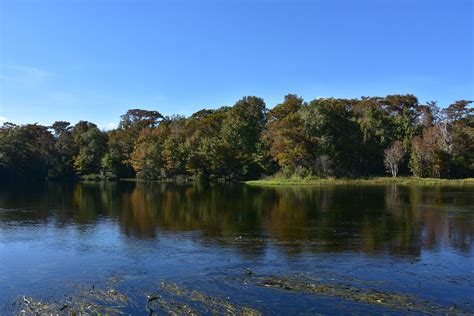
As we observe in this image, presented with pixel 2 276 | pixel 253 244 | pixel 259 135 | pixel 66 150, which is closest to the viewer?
pixel 2 276

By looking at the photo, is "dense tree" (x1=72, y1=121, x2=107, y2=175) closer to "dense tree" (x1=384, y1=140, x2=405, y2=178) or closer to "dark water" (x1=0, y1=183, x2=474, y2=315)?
"dense tree" (x1=384, y1=140, x2=405, y2=178)

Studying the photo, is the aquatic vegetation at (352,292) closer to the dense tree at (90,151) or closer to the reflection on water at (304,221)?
the reflection on water at (304,221)

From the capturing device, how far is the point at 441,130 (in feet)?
263

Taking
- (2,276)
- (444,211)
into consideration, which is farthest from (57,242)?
(444,211)

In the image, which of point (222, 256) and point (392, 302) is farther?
point (222, 256)

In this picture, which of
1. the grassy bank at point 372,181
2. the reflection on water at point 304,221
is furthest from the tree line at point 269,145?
the reflection on water at point 304,221

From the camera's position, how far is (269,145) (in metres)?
87.3

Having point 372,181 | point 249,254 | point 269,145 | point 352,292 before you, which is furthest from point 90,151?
point 352,292

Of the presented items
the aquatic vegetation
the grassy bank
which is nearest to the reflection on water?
the aquatic vegetation

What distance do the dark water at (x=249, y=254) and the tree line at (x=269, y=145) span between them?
4678cm

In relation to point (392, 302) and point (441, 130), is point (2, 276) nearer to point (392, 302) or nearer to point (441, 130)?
point (392, 302)

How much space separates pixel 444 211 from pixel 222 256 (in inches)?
872

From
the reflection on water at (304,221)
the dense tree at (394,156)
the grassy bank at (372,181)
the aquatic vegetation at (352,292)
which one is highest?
the dense tree at (394,156)

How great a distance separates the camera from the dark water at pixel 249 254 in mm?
13695
